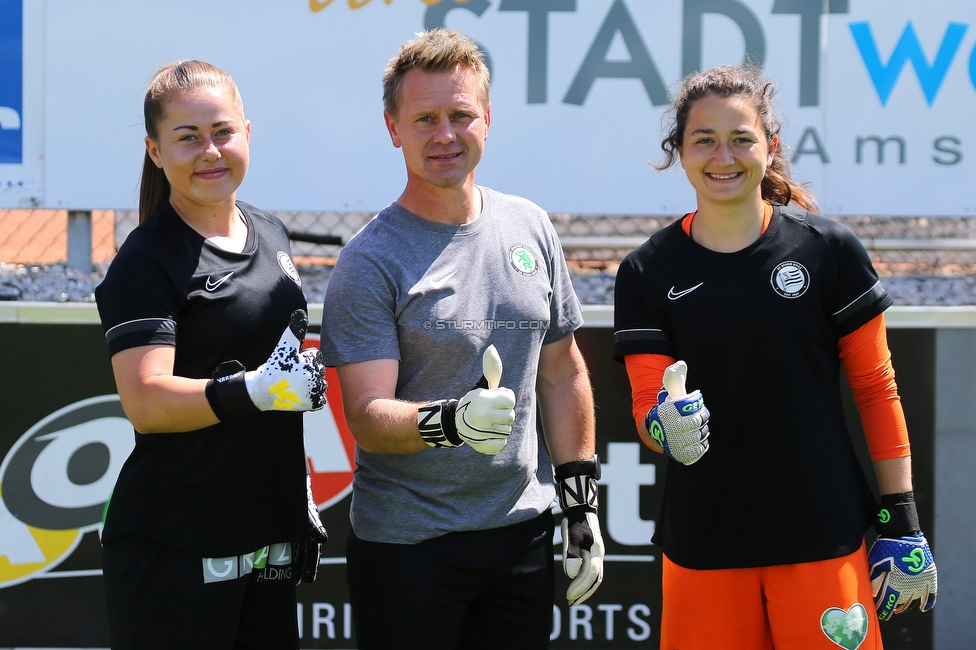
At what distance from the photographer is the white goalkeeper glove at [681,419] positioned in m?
1.93

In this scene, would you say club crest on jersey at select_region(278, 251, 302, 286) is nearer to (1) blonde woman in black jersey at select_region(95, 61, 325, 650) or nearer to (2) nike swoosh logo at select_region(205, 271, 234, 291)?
(1) blonde woman in black jersey at select_region(95, 61, 325, 650)

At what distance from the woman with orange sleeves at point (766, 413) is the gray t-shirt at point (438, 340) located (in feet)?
0.98

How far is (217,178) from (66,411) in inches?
68.2

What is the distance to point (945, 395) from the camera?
330cm

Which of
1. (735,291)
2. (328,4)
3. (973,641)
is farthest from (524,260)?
(973,641)

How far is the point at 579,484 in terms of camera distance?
227 cm

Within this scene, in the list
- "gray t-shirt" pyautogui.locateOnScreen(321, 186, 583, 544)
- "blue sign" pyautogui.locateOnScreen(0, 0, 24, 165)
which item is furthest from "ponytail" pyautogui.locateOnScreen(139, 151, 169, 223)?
"blue sign" pyautogui.locateOnScreen(0, 0, 24, 165)

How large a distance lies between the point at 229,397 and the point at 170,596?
1.55 feet

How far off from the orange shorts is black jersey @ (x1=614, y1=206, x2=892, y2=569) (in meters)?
0.04

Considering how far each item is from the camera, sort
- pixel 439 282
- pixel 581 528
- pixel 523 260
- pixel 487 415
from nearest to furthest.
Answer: pixel 487 415 → pixel 439 282 → pixel 523 260 → pixel 581 528

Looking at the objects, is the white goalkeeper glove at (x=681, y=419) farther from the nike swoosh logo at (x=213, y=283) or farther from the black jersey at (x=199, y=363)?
the nike swoosh logo at (x=213, y=283)

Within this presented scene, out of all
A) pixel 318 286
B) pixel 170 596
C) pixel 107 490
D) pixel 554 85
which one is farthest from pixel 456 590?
pixel 554 85

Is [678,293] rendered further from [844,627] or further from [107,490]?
[107,490]

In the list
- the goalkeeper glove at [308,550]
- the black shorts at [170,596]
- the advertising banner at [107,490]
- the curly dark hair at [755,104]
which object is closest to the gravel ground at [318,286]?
the advertising banner at [107,490]
